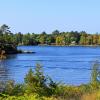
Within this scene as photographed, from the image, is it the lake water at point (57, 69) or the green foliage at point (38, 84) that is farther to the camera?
the lake water at point (57, 69)

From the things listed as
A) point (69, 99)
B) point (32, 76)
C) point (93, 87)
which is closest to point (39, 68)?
point (32, 76)

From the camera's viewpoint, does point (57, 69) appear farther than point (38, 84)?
Yes

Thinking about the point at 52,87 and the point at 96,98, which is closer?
the point at 96,98

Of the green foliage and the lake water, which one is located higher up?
the green foliage

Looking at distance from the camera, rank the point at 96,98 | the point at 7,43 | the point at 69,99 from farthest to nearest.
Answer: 1. the point at 7,43
2. the point at 69,99
3. the point at 96,98

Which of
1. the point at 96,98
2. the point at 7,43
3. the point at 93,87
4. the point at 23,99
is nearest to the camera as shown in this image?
the point at 23,99

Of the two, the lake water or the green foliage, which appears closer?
the green foliage

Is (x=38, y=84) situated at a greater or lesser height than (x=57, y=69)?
greater

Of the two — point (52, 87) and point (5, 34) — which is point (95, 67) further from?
point (5, 34)

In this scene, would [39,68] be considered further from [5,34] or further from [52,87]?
[5,34]

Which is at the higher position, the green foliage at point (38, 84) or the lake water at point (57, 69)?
the green foliage at point (38, 84)

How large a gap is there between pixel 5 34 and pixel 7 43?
8620 mm

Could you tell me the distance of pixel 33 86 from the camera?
56.0 feet

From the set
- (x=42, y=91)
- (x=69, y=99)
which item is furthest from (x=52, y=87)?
(x=69, y=99)
